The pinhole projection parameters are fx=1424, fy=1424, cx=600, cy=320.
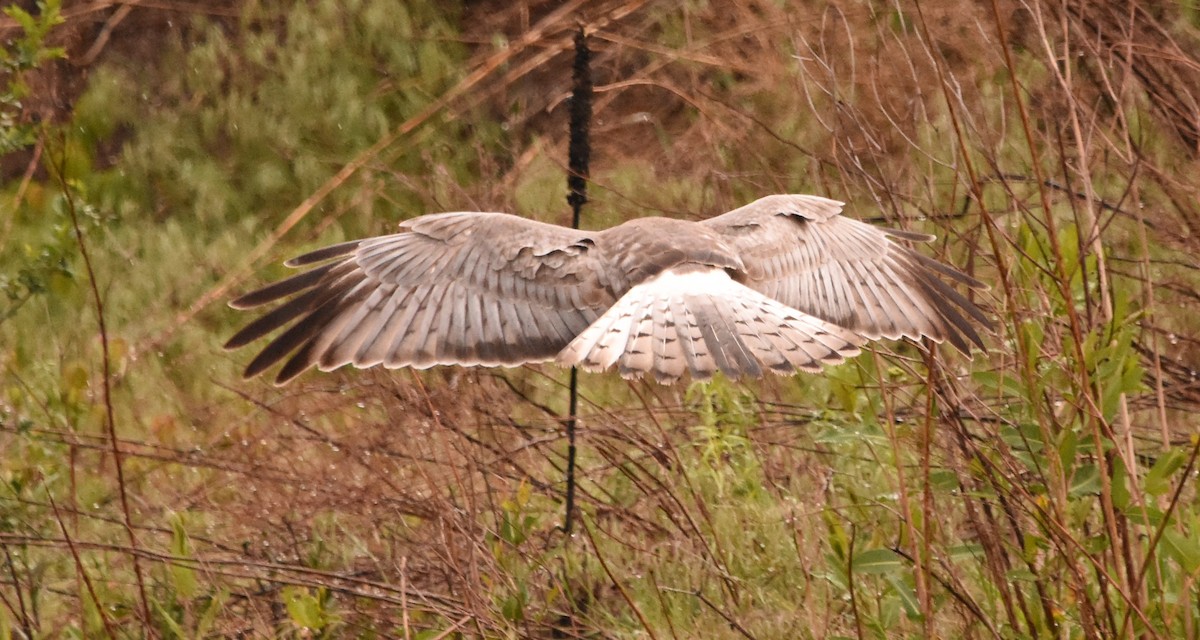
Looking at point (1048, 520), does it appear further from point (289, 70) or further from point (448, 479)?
point (289, 70)

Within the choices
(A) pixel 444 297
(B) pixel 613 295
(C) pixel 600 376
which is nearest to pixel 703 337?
(B) pixel 613 295

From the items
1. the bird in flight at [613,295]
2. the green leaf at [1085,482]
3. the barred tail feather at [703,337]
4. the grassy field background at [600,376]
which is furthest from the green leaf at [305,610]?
the green leaf at [1085,482]

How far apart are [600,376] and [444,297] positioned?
2.22 m

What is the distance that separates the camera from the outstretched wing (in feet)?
12.4

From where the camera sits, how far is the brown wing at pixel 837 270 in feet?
13.4

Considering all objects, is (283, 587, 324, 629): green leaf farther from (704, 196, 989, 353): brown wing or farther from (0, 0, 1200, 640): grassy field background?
(704, 196, 989, 353): brown wing

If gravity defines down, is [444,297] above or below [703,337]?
above

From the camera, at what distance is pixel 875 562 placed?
282cm

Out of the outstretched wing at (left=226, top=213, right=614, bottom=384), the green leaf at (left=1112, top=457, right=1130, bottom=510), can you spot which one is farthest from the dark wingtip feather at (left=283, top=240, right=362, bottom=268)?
the green leaf at (left=1112, top=457, right=1130, bottom=510)

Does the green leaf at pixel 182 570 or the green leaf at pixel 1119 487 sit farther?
the green leaf at pixel 182 570

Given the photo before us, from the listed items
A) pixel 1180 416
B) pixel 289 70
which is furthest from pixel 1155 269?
pixel 289 70

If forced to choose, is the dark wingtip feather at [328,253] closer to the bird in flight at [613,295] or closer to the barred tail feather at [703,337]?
the bird in flight at [613,295]

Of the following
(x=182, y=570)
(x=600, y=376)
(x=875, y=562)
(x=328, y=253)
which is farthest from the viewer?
(x=600, y=376)

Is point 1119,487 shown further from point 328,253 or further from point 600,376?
point 600,376
